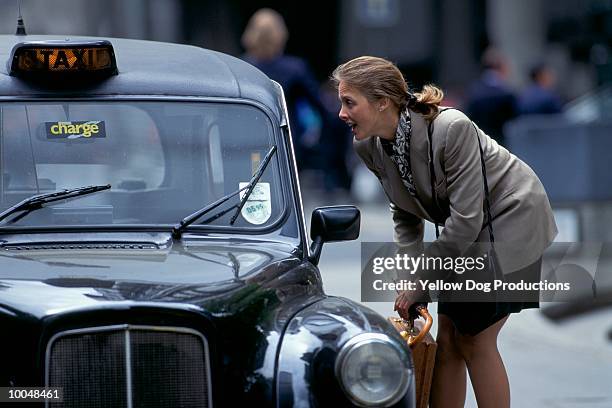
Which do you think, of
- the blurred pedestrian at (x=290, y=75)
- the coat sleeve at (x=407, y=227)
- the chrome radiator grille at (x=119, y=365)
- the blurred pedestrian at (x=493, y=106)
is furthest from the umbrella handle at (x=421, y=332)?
the blurred pedestrian at (x=493, y=106)

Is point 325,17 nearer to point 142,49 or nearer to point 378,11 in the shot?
point 378,11

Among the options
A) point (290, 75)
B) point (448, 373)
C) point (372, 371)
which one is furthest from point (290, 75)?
point (372, 371)

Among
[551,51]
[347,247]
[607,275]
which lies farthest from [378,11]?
[607,275]

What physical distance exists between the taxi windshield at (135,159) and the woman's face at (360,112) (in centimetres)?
38

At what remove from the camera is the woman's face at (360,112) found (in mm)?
5438

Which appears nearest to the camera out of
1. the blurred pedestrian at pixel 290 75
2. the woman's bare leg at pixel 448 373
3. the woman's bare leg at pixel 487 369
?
the woman's bare leg at pixel 487 369

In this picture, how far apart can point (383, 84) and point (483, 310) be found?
0.97 metres

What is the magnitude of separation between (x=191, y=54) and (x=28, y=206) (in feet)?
4.31

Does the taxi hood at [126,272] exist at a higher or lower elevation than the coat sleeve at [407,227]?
higher

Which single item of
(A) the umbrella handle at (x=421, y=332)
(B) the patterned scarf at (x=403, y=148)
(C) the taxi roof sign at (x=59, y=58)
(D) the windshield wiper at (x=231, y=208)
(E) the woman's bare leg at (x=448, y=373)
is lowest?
(E) the woman's bare leg at (x=448, y=373)

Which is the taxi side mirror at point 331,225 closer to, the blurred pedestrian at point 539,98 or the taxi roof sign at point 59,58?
the taxi roof sign at point 59,58

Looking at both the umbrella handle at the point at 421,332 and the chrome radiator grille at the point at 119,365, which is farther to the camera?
the umbrella handle at the point at 421,332

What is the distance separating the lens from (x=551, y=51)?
31734mm

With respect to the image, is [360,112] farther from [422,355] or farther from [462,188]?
[422,355]
